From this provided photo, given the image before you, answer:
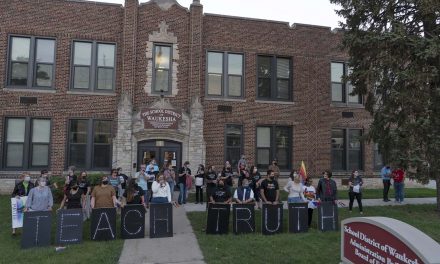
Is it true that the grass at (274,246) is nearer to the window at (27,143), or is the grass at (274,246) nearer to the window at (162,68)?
the window at (162,68)

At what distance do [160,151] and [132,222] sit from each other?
7.55 metres

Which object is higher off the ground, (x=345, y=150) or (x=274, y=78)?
(x=274, y=78)

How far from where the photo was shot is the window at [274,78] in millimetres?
18375

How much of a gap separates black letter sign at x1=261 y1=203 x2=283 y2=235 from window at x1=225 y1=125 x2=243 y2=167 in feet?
25.4

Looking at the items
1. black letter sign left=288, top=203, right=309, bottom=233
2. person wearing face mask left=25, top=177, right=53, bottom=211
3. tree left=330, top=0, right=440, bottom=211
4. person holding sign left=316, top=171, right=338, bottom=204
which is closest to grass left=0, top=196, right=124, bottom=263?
person wearing face mask left=25, top=177, right=53, bottom=211

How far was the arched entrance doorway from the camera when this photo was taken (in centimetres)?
1644

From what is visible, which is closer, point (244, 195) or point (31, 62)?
point (244, 195)

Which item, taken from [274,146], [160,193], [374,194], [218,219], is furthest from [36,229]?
[374,194]

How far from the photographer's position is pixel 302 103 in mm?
18625

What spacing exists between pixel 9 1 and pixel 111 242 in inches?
530

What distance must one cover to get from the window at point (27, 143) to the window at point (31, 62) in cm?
176

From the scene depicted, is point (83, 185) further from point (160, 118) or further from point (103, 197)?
point (160, 118)

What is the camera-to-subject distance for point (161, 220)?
949cm

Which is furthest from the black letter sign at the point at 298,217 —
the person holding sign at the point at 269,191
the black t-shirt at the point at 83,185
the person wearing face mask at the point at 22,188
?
the person wearing face mask at the point at 22,188
